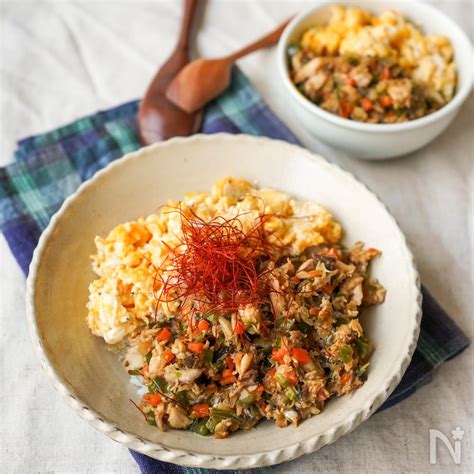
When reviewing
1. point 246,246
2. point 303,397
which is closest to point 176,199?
point 246,246

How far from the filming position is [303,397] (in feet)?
8.15

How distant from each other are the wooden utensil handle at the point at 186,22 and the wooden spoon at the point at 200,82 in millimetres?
275

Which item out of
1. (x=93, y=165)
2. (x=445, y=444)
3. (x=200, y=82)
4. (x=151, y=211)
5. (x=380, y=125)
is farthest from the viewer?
(x=200, y=82)

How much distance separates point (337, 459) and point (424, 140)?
1898 millimetres

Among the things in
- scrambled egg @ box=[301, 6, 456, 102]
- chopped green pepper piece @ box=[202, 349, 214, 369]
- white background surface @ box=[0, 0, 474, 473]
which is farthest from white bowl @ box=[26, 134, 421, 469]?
scrambled egg @ box=[301, 6, 456, 102]

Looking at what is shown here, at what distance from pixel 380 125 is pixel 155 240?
1424mm

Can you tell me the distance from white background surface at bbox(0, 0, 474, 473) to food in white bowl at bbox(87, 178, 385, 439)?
1.57 ft

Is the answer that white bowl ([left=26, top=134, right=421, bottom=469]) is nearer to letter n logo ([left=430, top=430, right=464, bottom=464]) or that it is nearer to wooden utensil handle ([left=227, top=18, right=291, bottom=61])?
letter n logo ([left=430, top=430, right=464, bottom=464])

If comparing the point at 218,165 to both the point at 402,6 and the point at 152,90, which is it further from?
the point at 402,6

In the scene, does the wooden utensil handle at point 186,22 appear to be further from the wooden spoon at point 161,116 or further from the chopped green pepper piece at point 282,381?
the chopped green pepper piece at point 282,381

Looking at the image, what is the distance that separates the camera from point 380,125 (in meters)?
3.37

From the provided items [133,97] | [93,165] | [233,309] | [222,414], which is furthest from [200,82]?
[222,414]

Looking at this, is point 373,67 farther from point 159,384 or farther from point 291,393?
point 159,384

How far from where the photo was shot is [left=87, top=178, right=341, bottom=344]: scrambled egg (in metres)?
2.72
